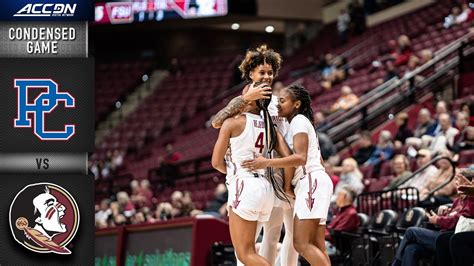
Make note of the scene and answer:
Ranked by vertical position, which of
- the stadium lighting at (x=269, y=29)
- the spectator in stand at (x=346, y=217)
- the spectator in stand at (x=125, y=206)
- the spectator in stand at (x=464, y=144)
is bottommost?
the spectator in stand at (x=125, y=206)

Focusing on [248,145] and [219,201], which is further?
[219,201]

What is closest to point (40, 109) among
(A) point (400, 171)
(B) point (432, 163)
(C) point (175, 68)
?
(B) point (432, 163)

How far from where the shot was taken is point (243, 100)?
7.96 meters

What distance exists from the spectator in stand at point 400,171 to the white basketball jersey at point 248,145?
5.56 metres

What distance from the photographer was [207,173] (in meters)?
20.8

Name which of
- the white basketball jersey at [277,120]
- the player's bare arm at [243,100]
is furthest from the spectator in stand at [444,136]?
→ the player's bare arm at [243,100]

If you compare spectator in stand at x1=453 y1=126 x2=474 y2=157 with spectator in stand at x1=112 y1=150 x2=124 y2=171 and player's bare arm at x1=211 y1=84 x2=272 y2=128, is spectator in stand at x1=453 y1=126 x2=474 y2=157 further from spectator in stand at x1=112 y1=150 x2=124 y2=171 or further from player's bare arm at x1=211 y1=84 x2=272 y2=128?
spectator in stand at x1=112 y1=150 x2=124 y2=171

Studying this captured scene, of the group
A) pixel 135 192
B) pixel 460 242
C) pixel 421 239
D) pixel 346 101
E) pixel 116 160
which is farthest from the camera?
pixel 116 160

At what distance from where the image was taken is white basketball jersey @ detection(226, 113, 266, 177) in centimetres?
797

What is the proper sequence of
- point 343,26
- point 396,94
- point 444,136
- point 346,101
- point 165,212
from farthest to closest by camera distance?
1. point 343,26
2. point 346,101
3. point 396,94
4. point 165,212
5. point 444,136

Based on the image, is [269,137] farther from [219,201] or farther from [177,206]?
[219,201]

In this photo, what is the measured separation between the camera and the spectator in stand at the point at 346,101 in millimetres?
19688

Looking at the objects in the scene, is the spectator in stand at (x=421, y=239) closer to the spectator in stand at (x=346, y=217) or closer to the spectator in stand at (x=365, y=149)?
the spectator in stand at (x=346, y=217)

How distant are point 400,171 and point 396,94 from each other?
5467 millimetres
